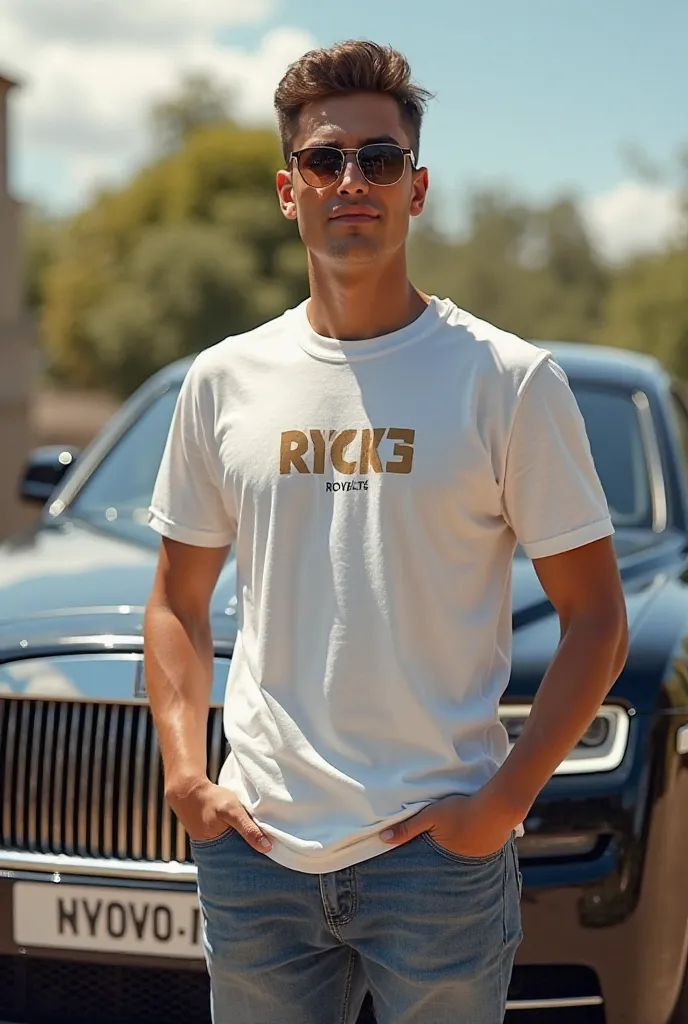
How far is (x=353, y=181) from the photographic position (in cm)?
219

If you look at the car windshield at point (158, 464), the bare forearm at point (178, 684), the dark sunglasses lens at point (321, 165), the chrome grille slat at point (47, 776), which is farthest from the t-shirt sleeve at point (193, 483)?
the car windshield at point (158, 464)

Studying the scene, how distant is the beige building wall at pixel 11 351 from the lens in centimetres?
1750

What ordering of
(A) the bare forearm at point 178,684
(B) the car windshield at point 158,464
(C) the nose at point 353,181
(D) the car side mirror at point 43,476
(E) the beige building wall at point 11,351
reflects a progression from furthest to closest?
(E) the beige building wall at point 11,351
(D) the car side mirror at point 43,476
(B) the car windshield at point 158,464
(A) the bare forearm at point 178,684
(C) the nose at point 353,181

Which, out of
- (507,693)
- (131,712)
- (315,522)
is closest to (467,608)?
(315,522)

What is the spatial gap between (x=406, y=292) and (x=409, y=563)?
428 millimetres

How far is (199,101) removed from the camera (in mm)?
70438

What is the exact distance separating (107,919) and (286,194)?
1611 millimetres

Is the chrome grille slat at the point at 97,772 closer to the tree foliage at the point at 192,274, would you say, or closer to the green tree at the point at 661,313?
the tree foliage at the point at 192,274

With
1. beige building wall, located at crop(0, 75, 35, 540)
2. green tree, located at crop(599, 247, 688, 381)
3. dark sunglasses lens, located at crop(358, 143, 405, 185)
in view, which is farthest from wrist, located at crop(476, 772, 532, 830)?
green tree, located at crop(599, 247, 688, 381)

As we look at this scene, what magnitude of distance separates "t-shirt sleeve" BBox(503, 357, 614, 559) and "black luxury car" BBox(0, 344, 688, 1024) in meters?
1.08

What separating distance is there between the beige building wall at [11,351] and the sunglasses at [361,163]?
49.7ft

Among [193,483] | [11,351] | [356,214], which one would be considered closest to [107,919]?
[193,483]

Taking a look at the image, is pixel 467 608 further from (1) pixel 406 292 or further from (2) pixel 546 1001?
(2) pixel 546 1001

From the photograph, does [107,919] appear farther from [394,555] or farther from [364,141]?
[364,141]
